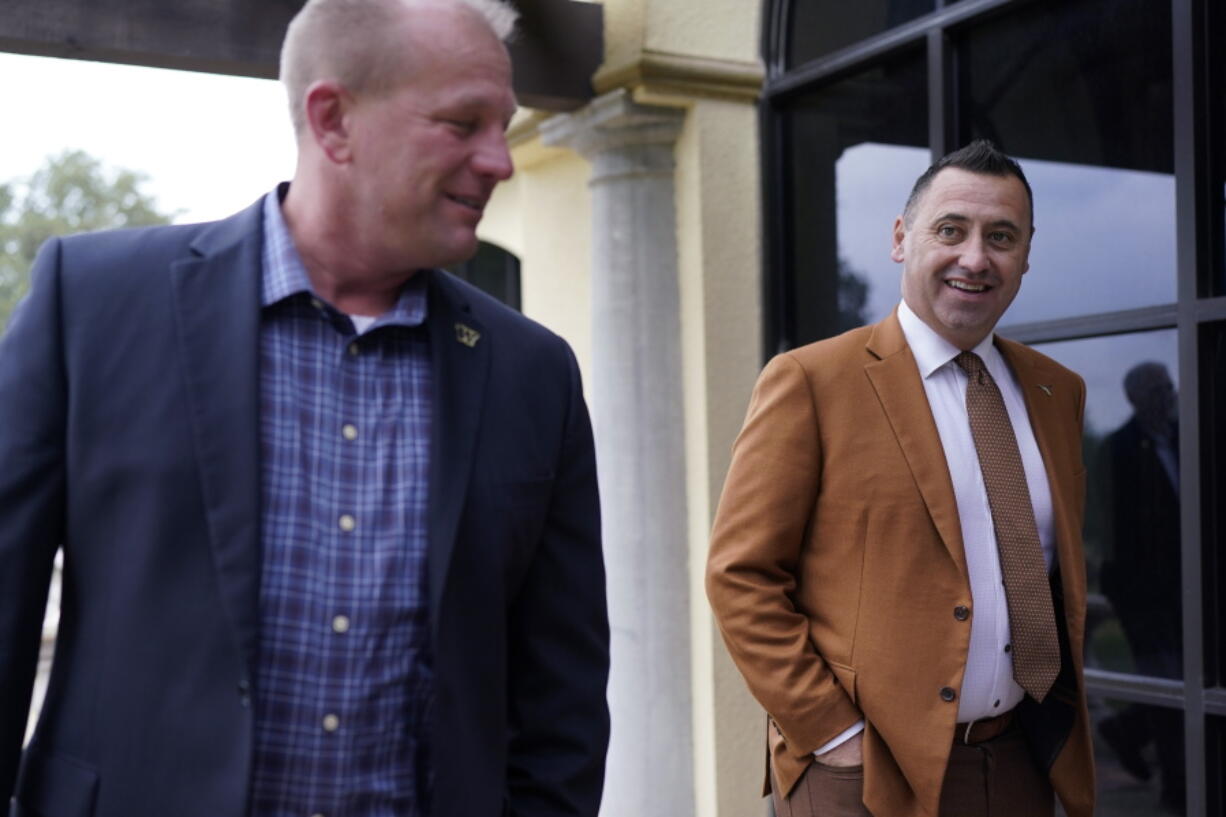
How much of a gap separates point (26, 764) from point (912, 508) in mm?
1667

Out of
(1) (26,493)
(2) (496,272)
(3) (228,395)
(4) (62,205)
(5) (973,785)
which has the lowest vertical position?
(5) (973,785)

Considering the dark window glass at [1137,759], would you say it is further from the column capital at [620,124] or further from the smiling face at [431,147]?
the smiling face at [431,147]

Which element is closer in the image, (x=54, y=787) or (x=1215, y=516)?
(x=54, y=787)

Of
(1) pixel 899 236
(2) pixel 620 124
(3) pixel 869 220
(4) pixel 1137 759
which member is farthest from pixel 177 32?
(4) pixel 1137 759

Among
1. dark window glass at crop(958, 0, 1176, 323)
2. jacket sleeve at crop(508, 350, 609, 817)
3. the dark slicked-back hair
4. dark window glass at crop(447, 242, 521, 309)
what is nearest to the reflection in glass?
dark window glass at crop(958, 0, 1176, 323)

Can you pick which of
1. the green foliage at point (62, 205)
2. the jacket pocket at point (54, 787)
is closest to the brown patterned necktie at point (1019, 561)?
the jacket pocket at point (54, 787)

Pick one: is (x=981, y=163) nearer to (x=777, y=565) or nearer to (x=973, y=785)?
(x=777, y=565)

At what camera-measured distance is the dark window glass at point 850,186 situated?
466 centimetres

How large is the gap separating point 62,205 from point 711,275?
105 ft

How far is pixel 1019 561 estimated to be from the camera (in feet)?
8.82

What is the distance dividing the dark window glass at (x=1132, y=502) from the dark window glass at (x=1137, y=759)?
0.12m

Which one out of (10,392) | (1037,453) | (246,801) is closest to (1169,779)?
(1037,453)

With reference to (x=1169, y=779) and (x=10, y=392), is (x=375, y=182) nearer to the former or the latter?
(x=10, y=392)

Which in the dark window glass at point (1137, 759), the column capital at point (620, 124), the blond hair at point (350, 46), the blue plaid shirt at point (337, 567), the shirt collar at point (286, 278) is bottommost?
the dark window glass at point (1137, 759)
